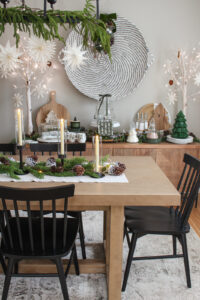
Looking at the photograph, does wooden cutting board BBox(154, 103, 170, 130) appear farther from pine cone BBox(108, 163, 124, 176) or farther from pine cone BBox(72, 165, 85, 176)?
pine cone BBox(72, 165, 85, 176)

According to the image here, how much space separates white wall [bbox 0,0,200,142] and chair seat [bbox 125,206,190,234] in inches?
70.3

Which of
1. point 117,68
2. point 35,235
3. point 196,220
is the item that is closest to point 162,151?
point 196,220

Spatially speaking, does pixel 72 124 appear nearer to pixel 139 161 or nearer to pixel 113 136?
pixel 113 136

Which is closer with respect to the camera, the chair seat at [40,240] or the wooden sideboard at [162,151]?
the chair seat at [40,240]

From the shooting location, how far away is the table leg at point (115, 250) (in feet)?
5.70

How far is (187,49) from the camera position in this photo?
142 inches

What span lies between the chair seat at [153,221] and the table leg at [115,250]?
0.57 ft

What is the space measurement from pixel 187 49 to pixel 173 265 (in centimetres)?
251

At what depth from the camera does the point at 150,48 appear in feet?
11.8

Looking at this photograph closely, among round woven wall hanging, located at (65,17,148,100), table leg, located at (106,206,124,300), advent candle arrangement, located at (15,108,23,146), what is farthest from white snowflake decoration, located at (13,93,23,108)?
table leg, located at (106,206,124,300)

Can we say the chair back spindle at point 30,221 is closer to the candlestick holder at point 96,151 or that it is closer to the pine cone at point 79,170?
the pine cone at point 79,170

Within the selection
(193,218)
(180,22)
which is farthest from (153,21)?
(193,218)

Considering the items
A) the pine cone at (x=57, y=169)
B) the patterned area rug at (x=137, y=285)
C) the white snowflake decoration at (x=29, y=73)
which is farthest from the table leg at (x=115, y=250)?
the white snowflake decoration at (x=29, y=73)

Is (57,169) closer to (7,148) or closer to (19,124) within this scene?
(19,124)
